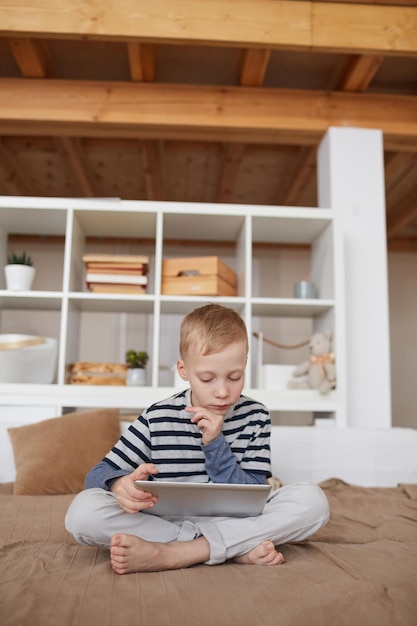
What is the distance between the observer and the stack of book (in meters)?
2.87

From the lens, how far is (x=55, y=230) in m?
3.24

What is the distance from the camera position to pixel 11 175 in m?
4.63

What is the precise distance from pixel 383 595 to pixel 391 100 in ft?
9.34

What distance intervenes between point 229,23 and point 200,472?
2.04 meters

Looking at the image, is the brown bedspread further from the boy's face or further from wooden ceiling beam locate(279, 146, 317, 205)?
wooden ceiling beam locate(279, 146, 317, 205)

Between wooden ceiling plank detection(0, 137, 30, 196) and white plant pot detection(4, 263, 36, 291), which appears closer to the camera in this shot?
white plant pot detection(4, 263, 36, 291)

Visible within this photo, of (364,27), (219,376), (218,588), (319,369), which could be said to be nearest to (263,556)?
(218,588)

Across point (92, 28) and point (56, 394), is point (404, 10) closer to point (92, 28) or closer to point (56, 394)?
point (92, 28)

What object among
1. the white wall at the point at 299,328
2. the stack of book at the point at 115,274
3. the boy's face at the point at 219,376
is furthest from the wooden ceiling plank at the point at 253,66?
the white wall at the point at 299,328

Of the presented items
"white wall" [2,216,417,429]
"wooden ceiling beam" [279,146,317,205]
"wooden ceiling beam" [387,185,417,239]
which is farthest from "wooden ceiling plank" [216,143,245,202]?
"wooden ceiling beam" [387,185,417,239]

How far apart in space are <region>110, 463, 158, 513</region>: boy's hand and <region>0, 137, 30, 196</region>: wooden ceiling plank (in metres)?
3.50

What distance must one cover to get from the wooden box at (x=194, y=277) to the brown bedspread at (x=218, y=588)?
5.06 feet

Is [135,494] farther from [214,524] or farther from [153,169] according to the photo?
[153,169]

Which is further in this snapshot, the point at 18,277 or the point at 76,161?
the point at 76,161
